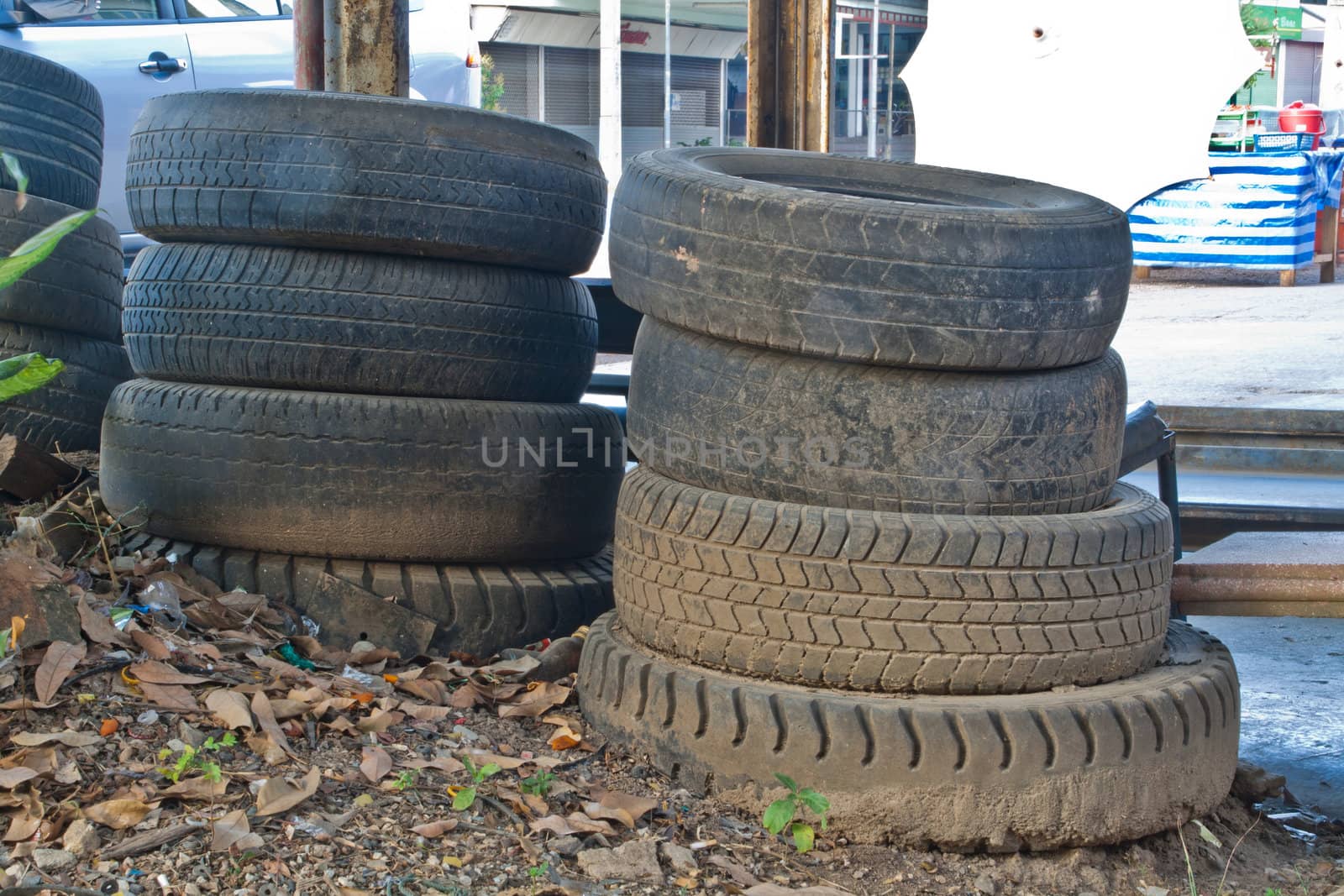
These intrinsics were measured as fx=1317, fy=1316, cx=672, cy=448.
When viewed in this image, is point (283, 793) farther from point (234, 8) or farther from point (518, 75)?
point (518, 75)

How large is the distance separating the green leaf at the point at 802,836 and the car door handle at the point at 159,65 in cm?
697

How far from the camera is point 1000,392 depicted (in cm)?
248

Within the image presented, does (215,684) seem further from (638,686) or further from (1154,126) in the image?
(1154,126)

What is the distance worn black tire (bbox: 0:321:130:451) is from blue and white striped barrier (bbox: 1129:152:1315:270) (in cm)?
1194

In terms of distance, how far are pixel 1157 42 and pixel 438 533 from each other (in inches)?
206

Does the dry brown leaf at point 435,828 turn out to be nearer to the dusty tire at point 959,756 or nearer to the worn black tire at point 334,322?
the dusty tire at point 959,756

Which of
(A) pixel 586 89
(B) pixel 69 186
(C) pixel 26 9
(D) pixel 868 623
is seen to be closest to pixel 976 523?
(D) pixel 868 623

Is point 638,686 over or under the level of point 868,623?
under

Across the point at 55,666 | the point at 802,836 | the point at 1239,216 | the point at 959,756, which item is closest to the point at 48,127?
the point at 55,666

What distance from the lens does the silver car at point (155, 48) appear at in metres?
7.45

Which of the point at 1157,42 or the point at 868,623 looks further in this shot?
the point at 1157,42

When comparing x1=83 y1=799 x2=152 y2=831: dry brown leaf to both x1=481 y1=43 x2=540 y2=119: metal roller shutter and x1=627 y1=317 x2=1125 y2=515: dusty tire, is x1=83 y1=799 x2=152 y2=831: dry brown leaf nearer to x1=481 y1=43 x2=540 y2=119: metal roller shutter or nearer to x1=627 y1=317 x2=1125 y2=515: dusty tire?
x1=627 y1=317 x2=1125 y2=515: dusty tire

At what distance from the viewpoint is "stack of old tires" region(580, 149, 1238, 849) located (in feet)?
7.66

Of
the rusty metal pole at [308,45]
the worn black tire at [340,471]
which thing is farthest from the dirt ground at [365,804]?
the rusty metal pole at [308,45]
